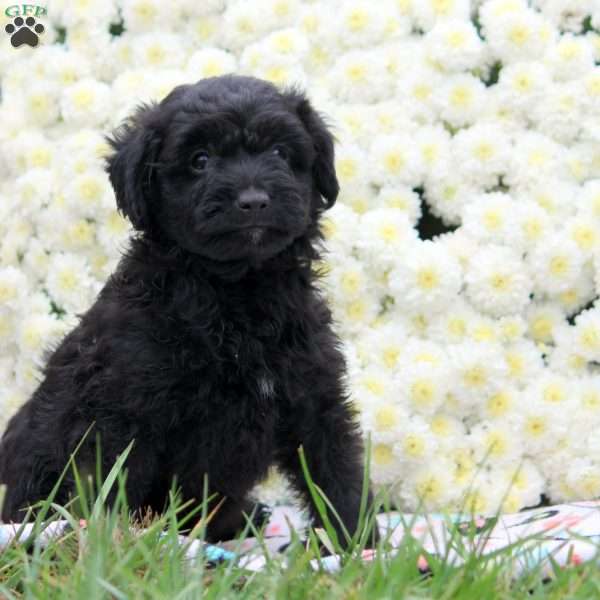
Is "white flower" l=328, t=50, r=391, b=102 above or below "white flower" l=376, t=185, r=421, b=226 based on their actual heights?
above

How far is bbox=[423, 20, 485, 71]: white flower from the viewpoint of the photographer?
4.40 metres

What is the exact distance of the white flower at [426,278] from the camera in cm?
406

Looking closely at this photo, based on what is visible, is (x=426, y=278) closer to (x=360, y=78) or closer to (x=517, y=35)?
(x=360, y=78)

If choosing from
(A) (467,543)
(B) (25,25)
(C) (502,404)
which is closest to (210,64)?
(B) (25,25)

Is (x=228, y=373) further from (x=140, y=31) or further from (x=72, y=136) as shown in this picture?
(x=140, y=31)

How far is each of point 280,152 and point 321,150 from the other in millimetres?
209

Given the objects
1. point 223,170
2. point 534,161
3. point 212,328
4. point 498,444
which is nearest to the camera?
point 223,170

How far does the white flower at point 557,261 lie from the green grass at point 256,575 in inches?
74.5

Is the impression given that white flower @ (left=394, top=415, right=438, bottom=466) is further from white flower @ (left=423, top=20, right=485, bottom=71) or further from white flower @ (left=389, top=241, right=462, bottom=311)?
white flower @ (left=423, top=20, right=485, bottom=71)

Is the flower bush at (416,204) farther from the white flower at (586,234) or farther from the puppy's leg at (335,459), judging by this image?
the puppy's leg at (335,459)

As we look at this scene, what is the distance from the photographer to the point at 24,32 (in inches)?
202

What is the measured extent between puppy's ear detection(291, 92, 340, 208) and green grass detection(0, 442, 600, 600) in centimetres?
135

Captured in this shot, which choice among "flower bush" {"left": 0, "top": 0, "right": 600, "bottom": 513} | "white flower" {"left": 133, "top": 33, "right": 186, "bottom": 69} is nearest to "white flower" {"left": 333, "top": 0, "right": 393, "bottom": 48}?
"flower bush" {"left": 0, "top": 0, "right": 600, "bottom": 513}

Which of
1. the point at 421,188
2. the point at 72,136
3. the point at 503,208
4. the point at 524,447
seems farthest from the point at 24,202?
the point at 524,447
